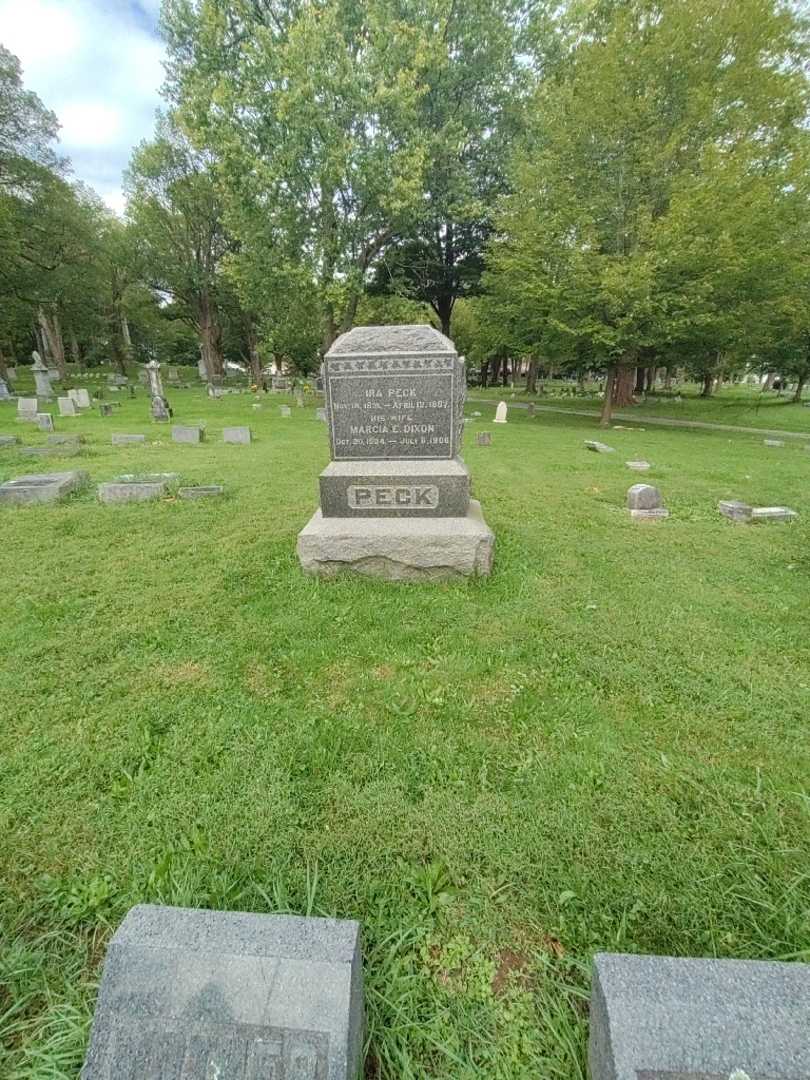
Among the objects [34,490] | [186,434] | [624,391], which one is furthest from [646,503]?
[624,391]

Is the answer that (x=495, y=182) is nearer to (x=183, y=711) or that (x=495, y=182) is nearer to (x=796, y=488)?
(x=796, y=488)

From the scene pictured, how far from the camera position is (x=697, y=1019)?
3.50ft

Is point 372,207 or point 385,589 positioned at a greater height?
point 372,207

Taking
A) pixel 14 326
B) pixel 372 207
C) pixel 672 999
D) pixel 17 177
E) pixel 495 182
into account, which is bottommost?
pixel 672 999

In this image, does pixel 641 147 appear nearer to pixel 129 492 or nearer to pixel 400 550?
pixel 400 550

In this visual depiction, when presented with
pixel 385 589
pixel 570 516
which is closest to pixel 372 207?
pixel 570 516

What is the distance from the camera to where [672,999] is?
111 cm

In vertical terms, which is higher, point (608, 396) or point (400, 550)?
point (608, 396)

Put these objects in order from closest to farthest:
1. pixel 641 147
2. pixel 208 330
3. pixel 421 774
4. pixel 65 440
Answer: pixel 421 774
pixel 65 440
pixel 641 147
pixel 208 330

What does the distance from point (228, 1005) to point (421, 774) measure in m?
1.20

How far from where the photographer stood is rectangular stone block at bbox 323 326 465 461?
4.35m

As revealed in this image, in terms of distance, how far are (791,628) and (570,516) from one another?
287 cm

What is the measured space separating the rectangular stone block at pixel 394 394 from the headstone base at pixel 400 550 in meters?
0.84

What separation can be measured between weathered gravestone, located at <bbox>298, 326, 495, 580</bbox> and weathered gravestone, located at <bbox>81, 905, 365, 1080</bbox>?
2951 millimetres
